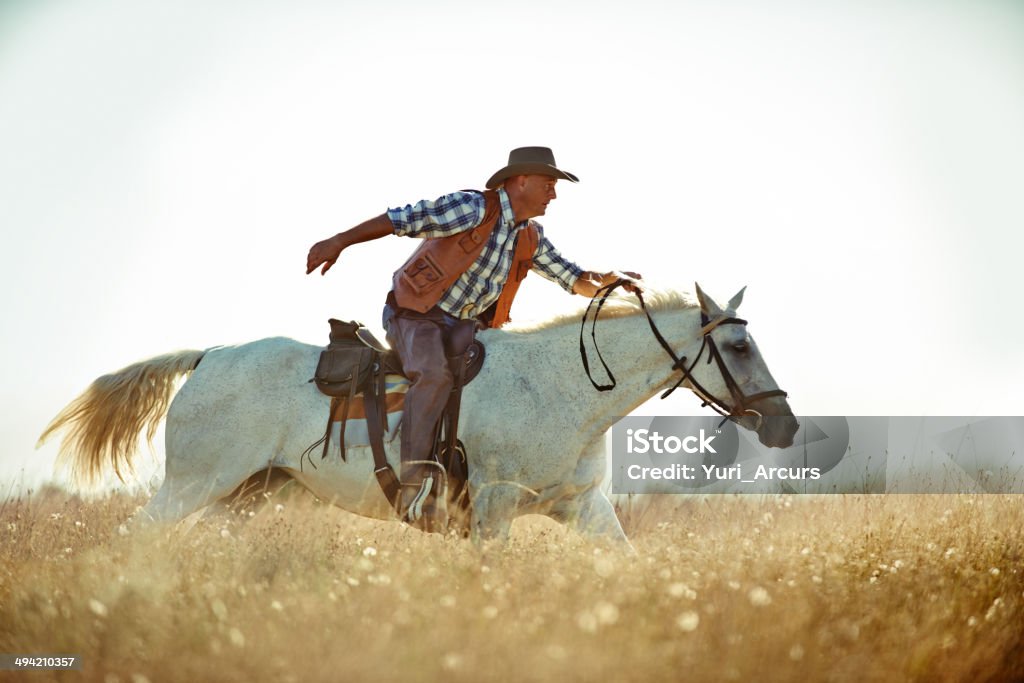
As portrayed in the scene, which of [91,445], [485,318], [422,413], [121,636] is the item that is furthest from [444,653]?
[91,445]

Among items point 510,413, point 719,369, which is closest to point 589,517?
point 510,413

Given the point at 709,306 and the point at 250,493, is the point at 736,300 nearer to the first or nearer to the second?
the point at 709,306

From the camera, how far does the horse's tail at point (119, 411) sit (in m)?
6.87

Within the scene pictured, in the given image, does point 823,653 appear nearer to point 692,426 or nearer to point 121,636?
point 121,636

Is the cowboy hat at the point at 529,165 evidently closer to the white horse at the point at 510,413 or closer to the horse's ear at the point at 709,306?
the white horse at the point at 510,413

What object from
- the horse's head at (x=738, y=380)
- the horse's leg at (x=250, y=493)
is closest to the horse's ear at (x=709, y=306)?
the horse's head at (x=738, y=380)

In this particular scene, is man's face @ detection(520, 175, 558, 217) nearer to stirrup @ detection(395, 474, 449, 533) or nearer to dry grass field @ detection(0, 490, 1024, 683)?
stirrup @ detection(395, 474, 449, 533)

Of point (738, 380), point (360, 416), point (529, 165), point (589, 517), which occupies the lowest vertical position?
point (589, 517)

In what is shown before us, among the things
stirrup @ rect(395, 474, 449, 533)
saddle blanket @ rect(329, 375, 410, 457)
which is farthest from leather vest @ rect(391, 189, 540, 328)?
stirrup @ rect(395, 474, 449, 533)

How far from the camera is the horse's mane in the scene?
255 inches

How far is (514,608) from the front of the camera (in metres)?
4.57

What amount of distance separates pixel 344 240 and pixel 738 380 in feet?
9.45

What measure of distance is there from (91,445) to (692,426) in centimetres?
617

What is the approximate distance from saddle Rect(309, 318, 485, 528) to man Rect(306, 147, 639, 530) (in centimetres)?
10
